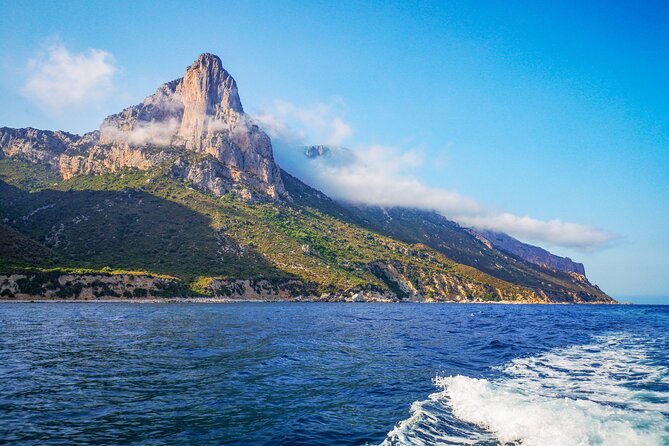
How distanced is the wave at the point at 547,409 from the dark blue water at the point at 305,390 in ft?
0.29

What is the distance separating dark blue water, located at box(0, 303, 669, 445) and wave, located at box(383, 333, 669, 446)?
9cm

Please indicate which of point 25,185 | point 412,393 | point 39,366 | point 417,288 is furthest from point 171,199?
point 412,393

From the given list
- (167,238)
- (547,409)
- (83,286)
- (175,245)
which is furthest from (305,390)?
(167,238)

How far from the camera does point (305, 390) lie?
18.6 meters

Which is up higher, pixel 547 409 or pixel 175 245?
pixel 175 245

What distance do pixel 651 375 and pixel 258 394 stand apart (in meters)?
23.1

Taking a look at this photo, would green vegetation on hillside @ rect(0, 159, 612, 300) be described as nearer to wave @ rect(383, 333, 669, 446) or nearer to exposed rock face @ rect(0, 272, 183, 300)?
exposed rock face @ rect(0, 272, 183, 300)

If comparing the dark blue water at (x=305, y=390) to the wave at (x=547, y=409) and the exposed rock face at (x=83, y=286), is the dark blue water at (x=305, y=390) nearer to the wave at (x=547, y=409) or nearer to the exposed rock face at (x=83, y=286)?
the wave at (x=547, y=409)

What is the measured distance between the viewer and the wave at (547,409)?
1288 cm

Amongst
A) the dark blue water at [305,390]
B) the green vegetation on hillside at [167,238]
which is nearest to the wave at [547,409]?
the dark blue water at [305,390]

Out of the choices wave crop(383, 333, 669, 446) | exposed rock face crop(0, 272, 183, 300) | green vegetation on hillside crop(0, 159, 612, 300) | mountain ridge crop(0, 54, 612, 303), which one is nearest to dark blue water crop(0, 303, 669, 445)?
wave crop(383, 333, 669, 446)

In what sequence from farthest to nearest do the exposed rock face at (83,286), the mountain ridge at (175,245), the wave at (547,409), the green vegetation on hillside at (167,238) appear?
the green vegetation on hillside at (167,238), the mountain ridge at (175,245), the exposed rock face at (83,286), the wave at (547,409)

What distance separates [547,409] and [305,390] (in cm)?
1003

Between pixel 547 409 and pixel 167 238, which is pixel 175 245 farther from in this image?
pixel 547 409
